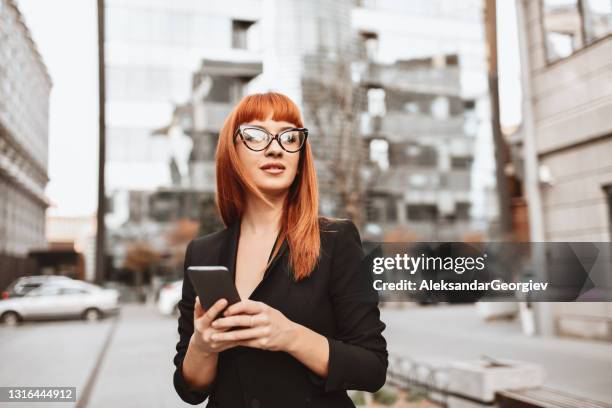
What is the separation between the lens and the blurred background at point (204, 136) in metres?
2.43

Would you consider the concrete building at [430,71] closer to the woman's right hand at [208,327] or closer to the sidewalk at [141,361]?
the sidewalk at [141,361]

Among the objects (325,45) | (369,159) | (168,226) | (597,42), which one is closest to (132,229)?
(168,226)

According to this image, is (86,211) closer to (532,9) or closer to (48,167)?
(48,167)

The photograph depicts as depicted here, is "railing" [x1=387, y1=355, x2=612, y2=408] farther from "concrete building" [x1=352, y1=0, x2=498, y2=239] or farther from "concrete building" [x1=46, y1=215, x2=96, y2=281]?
"concrete building" [x1=46, y1=215, x2=96, y2=281]

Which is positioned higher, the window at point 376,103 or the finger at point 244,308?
the window at point 376,103

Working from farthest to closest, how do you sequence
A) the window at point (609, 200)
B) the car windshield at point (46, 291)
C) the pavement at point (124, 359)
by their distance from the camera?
the car windshield at point (46, 291)
the pavement at point (124, 359)
the window at point (609, 200)

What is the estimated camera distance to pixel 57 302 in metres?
2.66

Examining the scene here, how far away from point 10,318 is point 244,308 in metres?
2.03

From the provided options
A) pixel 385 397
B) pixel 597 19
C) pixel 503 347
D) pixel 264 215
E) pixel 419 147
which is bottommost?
pixel 503 347

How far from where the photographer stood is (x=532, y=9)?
2746mm

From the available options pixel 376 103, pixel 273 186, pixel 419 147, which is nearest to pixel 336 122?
pixel 376 103

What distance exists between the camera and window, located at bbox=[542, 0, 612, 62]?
234 cm

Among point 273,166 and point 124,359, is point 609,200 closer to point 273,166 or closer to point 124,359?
point 273,166

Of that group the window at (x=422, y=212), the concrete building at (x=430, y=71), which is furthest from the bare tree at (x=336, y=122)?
the window at (x=422, y=212)
